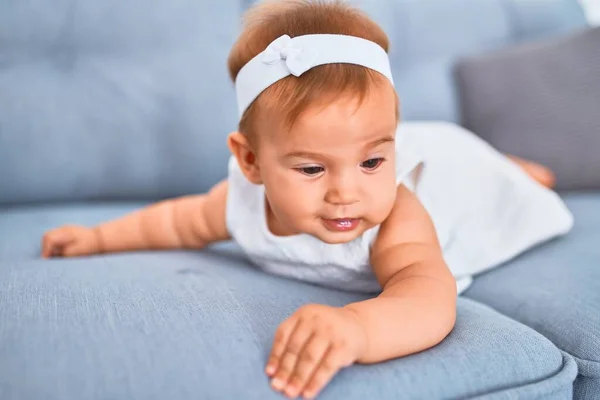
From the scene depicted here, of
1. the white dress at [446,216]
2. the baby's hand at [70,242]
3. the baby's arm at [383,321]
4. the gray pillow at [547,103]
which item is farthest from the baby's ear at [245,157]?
the gray pillow at [547,103]

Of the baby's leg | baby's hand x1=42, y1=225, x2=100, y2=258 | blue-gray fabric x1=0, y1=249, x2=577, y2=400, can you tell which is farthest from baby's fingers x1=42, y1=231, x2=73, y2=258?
the baby's leg

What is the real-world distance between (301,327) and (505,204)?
788mm

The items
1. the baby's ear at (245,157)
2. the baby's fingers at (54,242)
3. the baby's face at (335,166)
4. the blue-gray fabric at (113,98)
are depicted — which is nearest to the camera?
the baby's face at (335,166)

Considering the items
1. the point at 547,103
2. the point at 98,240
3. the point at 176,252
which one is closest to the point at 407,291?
the point at 176,252

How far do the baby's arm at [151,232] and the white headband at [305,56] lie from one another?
15.5 inches

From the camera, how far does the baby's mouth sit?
934 mm

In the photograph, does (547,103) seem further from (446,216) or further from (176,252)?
(176,252)

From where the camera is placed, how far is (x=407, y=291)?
865 mm

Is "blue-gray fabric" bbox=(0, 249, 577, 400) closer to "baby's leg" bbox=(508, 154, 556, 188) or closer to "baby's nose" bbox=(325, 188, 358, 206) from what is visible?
"baby's nose" bbox=(325, 188, 358, 206)

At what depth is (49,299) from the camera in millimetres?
888

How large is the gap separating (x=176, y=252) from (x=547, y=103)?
1.07 m

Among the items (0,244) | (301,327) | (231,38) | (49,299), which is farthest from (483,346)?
(231,38)

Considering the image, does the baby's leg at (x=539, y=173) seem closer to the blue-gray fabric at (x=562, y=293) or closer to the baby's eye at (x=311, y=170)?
the blue-gray fabric at (x=562, y=293)

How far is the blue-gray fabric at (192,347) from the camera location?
2.25 ft
